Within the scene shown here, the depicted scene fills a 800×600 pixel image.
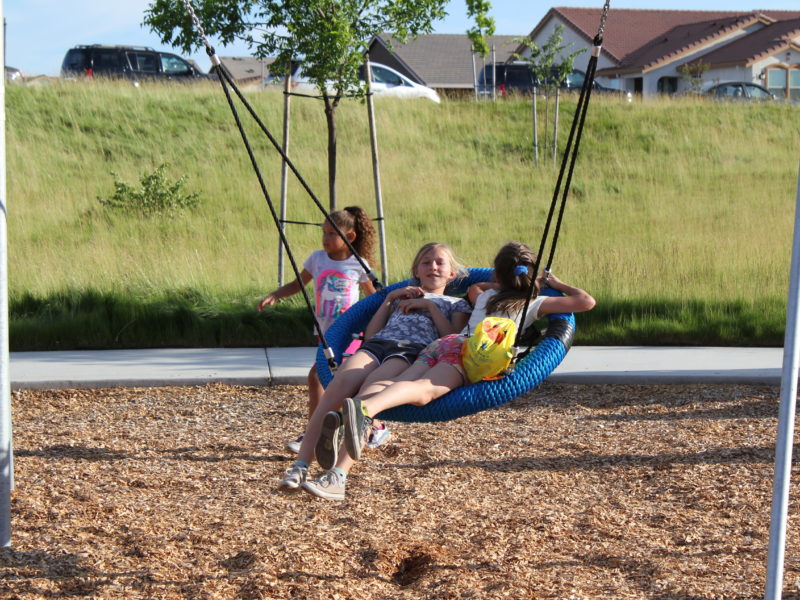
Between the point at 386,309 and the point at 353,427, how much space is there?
3.88ft

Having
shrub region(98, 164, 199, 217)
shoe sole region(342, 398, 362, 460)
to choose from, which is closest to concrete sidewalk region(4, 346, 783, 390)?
shoe sole region(342, 398, 362, 460)

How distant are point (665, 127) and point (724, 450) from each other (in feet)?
51.1

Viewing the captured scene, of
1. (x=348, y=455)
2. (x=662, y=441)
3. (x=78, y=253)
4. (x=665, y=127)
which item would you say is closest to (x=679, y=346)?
(x=662, y=441)

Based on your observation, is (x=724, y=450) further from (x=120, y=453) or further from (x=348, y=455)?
(x=120, y=453)

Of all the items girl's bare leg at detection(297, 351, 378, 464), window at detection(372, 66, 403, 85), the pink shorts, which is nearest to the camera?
girl's bare leg at detection(297, 351, 378, 464)

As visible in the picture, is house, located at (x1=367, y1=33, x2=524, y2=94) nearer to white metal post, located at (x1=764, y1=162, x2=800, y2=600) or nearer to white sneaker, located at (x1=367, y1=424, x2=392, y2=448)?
white sneaker, located at (x1=367, y1=424, x2=392, y2=448)

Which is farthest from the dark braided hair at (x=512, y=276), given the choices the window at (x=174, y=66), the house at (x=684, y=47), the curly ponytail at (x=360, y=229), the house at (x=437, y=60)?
the house at (x=437, y=60)

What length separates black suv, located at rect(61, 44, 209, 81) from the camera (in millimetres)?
21781

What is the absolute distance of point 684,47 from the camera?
3566 cm

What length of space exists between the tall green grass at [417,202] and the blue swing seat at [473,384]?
2.98 metres

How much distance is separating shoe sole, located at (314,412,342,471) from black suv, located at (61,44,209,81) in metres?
19.8

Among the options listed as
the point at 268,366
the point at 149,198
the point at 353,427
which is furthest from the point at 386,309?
the point at 149,198

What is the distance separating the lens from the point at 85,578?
3.14m

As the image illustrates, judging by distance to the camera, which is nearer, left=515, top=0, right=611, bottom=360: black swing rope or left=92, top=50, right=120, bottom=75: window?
left=515, top=0, right=611, bottom=360: black swing rope
